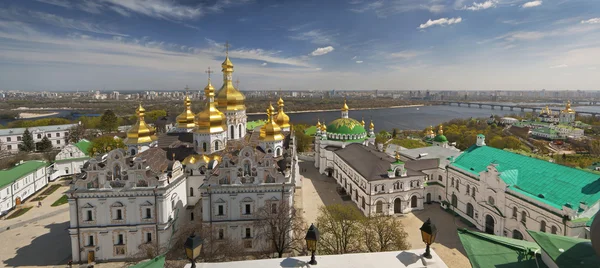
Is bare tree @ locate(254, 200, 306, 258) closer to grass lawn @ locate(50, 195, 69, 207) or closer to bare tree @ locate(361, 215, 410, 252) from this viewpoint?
bare tree @ locate(361, 215, 410, 252)

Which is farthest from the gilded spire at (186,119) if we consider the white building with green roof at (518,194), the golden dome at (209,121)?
the white building with green roof at (518,194)

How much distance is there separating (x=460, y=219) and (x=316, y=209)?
8787 mm

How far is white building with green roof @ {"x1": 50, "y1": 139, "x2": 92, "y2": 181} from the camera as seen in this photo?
26.8 meters

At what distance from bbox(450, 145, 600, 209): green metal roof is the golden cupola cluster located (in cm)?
1514

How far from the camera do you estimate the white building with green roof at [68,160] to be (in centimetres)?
2677

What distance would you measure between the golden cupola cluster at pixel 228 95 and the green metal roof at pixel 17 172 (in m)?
14.6

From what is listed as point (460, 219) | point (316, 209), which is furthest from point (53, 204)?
point (460, 219)

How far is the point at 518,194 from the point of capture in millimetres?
14578

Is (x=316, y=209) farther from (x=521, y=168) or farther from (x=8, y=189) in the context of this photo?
(x=8, y=189)

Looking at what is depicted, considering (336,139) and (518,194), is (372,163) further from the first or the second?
(518,194)

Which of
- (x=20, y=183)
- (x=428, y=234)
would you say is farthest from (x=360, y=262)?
(x=20, y=183)

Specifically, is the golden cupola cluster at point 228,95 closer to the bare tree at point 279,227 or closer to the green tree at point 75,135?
the bare tree at point 279,227

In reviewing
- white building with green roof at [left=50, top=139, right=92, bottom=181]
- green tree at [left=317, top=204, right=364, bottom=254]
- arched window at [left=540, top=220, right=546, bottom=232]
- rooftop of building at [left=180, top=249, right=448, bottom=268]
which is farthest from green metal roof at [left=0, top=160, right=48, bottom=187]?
arched window at [left=540, top=220, right=546, bottom=232]

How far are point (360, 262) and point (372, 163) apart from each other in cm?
1674
